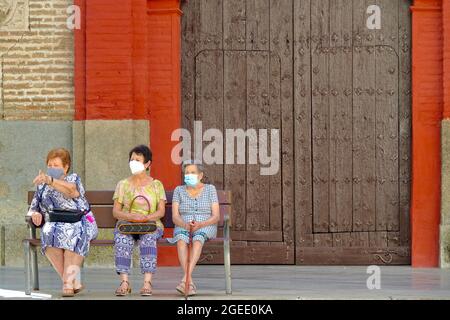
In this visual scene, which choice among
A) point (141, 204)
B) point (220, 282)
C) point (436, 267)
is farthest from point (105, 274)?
point (436, 267)

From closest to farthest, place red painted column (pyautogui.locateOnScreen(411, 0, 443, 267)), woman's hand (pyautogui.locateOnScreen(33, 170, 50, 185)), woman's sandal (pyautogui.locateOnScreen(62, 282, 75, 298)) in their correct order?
1. woman's hand (pyautogui.locateOnScreen(33, 170, 50, 185))
2. woman's sandal (pyautogui.locateOnScreen(62, 282, 75, 298))
3. red painted column (pyautogui.locateOnScreen(411, 0, 443, 267))

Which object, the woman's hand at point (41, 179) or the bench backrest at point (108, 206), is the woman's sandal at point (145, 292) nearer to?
the bench backrest at point (108, 206)

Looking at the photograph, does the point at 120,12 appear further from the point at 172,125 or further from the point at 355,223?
the point at 355,223

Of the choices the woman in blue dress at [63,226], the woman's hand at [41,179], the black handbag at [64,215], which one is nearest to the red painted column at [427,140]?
the woman in blue dress at [63,226]

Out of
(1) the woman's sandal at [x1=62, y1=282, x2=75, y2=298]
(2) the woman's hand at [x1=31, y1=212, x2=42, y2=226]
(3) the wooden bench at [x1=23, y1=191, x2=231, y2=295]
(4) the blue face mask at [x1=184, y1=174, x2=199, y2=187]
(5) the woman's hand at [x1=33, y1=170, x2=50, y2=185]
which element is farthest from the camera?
(4) the blue face mask at [x1=184, y1=174, x2=199, y2=187]

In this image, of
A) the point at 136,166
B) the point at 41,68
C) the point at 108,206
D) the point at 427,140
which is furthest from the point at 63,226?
the point at 427,140

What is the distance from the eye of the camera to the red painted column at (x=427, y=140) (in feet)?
51.9

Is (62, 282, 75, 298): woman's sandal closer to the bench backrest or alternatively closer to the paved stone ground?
the paved stone ground

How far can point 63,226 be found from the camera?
40.1ft

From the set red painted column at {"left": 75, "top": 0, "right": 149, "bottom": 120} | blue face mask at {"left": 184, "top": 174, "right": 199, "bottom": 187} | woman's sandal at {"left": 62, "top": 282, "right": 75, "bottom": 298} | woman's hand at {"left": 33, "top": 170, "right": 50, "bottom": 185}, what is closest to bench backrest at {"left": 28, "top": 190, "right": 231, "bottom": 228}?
blue face mask at {"left": 184, "top": 174, "right": 199, "bottom": 187}

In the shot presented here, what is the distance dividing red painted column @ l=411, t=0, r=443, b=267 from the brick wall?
12.3 feet

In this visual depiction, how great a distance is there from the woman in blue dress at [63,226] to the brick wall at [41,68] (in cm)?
376

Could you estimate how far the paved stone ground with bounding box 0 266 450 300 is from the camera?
12.2 m

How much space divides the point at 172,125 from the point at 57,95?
1291 mm
